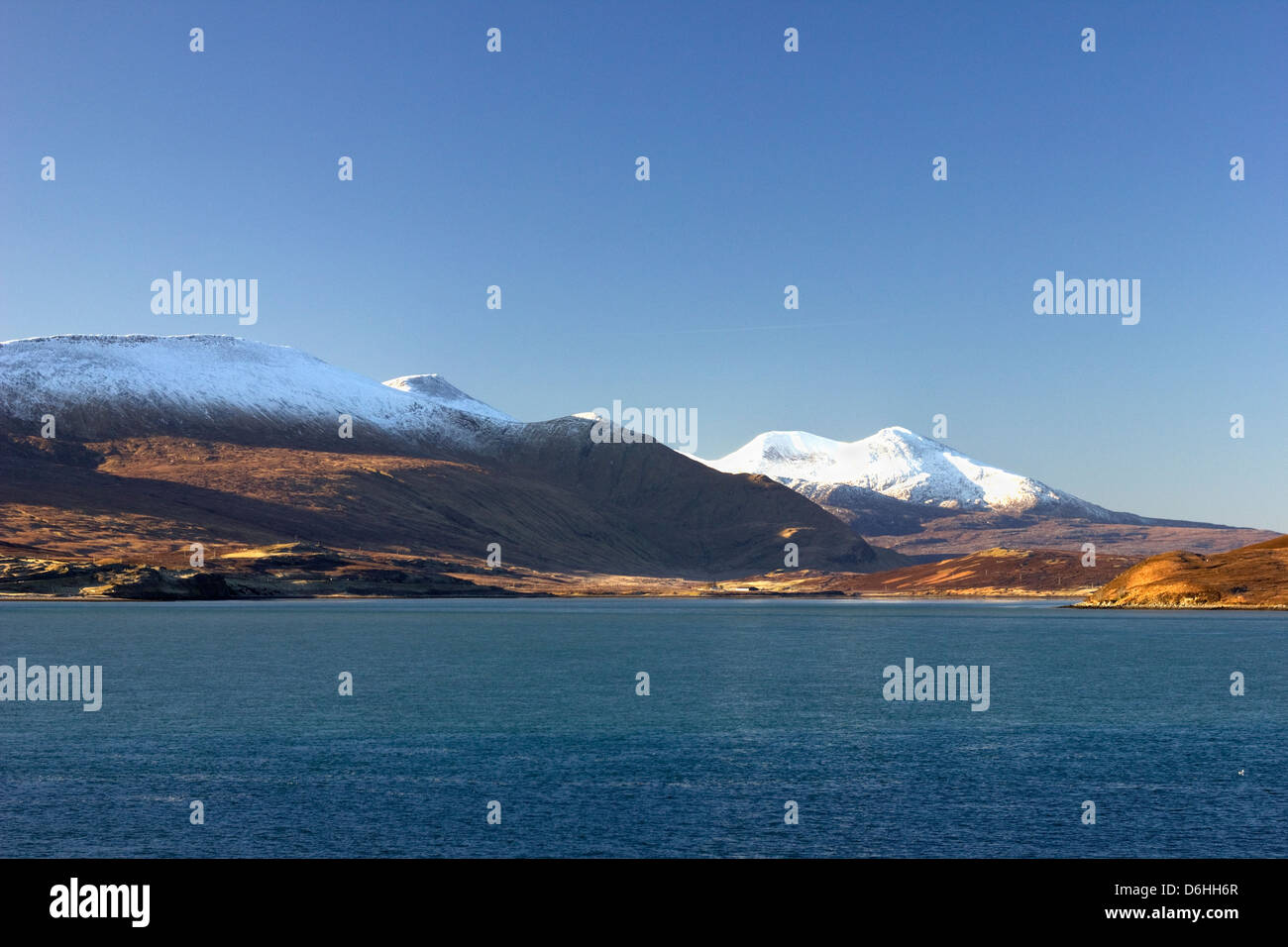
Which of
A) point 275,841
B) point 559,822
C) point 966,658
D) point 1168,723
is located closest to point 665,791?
point 559,822
